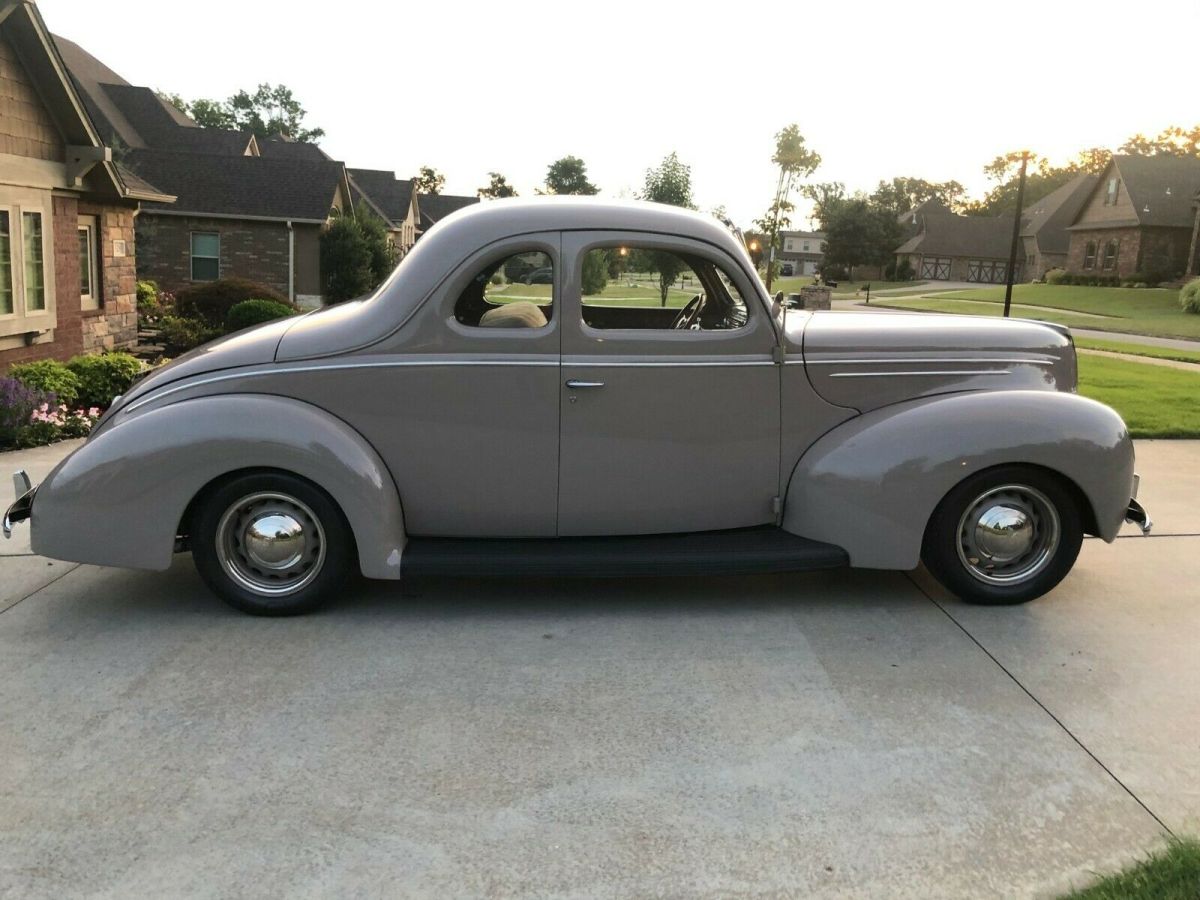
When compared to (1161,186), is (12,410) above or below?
below

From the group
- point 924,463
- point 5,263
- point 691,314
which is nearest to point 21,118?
point 5,263

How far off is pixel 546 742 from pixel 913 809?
125cm

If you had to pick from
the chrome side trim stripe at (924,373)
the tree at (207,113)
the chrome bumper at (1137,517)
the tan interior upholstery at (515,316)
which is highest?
the tree at (207,113)

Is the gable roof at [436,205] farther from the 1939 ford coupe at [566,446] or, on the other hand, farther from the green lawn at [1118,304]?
the 1939 ford coupe at [566,446]

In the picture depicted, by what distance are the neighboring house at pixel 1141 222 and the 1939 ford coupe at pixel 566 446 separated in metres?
51.2

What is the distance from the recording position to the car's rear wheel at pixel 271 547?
14.9ft

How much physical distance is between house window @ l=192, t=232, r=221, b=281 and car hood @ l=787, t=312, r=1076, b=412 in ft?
85.0

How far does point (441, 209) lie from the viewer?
57906 millimetres

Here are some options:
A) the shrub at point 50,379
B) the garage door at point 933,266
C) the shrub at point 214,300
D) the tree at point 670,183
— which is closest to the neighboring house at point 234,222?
the shrub at point 214,300

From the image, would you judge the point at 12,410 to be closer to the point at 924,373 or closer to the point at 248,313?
the point at 924,373

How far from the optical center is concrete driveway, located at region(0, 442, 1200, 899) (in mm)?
2871

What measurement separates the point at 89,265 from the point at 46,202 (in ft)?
8.11

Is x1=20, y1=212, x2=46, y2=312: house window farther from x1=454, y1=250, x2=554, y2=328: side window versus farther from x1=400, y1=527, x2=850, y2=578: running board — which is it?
x1=400, y1=527, x2=850, y2=578: running board

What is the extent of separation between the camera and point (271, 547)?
182 inches
